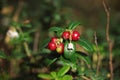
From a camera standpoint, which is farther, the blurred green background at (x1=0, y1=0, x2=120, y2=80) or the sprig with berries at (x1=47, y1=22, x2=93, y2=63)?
the blurred green background at (x1=0, y1=0, x2=120, y2=80)

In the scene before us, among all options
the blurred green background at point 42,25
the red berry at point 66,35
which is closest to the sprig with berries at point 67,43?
the red berry at point 66,35

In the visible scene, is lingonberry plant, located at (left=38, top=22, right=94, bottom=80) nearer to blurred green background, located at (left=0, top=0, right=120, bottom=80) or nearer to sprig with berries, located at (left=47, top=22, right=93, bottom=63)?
sprig with berries, located at (left=47, top=22, right=93, bottom=63)

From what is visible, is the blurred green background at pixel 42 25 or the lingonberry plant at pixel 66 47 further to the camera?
the blurred green background at pixel 42 25

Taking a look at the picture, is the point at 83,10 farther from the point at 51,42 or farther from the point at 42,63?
the point at 51,42

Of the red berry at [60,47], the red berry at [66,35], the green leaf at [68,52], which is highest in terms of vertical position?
the red berry at [66,35]

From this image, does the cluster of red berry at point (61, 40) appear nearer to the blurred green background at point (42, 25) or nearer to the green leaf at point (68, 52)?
the green leaf at point (68, 52)

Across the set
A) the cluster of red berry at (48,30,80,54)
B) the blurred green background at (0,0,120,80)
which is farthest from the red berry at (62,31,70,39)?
the blurred green background at (0,0,120,80)

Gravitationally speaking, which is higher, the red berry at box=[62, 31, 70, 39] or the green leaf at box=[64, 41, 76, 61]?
the red berry at box=[62, 31, 70, 39]

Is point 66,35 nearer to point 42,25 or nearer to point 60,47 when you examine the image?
point 60,47

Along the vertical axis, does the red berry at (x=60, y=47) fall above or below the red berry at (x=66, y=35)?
below
